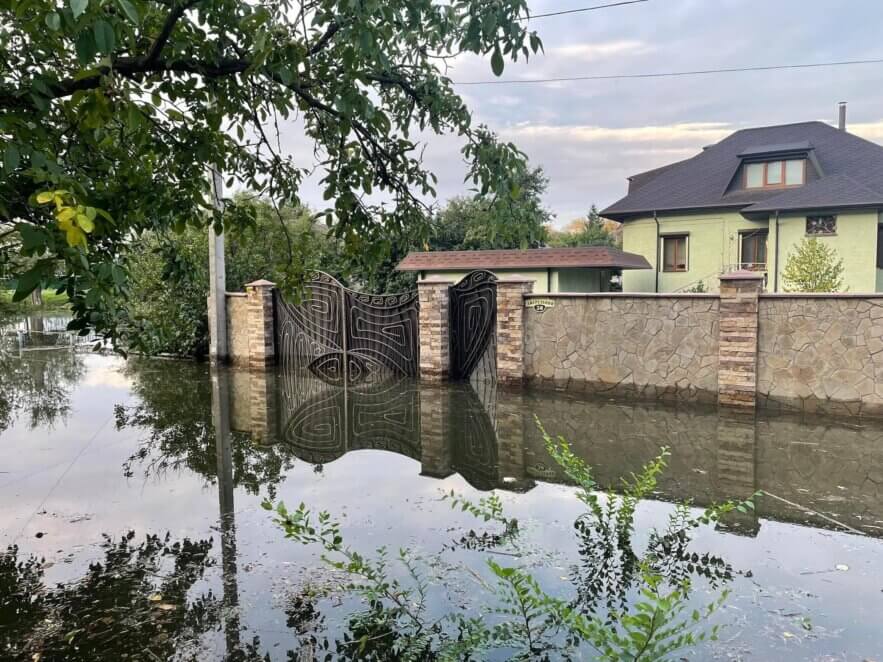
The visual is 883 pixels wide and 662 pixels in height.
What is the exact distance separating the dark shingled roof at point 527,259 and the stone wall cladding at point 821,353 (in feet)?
27.3

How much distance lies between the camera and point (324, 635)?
9.84 ft

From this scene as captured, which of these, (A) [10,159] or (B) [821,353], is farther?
(B) [821,353]

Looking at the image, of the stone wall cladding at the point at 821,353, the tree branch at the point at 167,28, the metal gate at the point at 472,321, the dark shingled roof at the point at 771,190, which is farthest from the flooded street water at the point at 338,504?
the dark shingled roof at the point at 771,190

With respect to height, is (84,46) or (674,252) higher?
(674,252)

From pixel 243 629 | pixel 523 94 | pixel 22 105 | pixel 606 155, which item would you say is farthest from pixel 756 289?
pixel 606 155

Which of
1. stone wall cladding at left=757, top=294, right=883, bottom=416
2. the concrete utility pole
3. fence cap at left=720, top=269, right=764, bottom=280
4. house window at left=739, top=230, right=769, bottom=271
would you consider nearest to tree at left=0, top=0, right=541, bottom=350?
fence cap at left=720, top=269, right=764, bottom=280

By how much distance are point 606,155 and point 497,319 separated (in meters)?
22.4

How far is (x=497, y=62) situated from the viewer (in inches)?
104

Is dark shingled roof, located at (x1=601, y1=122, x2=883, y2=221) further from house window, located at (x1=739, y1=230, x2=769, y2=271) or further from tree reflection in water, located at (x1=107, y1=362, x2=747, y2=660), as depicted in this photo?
tree reflection in water, located at (x1=107, y1=362, x2=747, y2=660)

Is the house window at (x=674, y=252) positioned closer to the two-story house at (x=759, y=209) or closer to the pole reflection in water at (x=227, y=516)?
the two-story house at (x=759, y=209)

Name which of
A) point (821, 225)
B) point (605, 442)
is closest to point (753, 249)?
point (821, 225)

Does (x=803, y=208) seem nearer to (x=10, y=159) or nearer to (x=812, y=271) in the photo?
(x=812, y=271)

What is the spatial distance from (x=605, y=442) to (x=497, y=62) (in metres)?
5.01

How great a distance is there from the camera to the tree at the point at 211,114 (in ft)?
7.09
